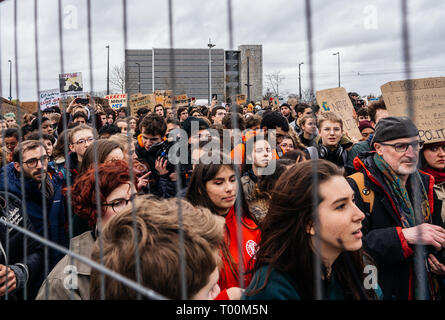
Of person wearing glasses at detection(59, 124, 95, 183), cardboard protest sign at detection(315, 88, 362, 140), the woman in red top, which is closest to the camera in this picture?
the woman in red top

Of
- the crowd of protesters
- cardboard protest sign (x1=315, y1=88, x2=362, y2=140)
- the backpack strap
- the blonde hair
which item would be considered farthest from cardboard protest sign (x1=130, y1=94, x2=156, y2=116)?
the backpack strap

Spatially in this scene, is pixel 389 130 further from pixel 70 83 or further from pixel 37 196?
pixel 37 196

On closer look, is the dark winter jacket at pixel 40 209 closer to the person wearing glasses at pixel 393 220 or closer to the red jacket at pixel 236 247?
the red jacket at pixel 236 247

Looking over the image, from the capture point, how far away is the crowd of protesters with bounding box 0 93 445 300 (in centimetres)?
110

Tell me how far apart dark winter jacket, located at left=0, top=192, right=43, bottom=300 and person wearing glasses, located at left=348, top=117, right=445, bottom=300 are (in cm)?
164

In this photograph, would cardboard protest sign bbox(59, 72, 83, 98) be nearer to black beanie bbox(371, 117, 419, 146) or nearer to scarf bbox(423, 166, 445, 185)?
black beanie bbox(371, 117, 419, 146)

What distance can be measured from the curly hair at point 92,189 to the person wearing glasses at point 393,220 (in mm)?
1270

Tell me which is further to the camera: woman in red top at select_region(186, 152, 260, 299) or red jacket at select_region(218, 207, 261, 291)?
woman in red top at select_region(186, 152, 260, 299)

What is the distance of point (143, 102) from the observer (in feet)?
28.8

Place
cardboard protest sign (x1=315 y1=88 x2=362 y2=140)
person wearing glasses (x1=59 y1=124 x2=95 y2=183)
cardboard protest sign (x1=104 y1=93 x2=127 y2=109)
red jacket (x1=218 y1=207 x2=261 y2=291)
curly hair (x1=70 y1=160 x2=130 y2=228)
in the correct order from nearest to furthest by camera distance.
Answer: red jacket (x1=218 y1=207 x2=261 y2=291)
curly hair (x1=70 y1=160 x2=130 y2=228)
person wearing glasses (x1=59 y1=124 x2=95 y2=183)
cardboard protest sign (x1=315 y1=88 x2=362 y2=140)
cardboard protest sign (x1=104 y1=93 x2=127 y2=109)

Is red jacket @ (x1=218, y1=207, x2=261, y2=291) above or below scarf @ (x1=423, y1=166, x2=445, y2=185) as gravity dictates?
below

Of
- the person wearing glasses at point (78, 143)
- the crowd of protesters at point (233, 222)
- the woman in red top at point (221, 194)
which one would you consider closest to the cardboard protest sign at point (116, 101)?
the crowd of protesters at point (233, 222)
